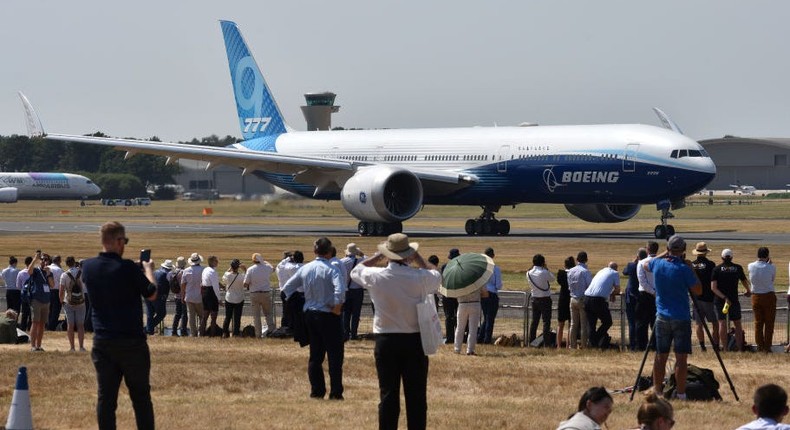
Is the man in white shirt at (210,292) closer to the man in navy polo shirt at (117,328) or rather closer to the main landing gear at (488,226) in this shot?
the man in navy polo shirt at (117,328)

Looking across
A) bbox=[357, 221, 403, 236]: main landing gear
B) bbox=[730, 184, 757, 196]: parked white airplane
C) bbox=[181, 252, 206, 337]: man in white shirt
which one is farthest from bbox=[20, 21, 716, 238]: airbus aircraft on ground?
bbox=[730, 184, 757, 196]: parked white airplane

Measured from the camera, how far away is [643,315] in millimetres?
20219

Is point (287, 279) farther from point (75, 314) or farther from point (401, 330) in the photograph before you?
point (401, 330)

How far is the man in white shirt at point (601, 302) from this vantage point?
21.2 m

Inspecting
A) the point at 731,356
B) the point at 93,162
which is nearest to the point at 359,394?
the point at 731,356

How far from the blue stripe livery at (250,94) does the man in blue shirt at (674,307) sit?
47907 mm

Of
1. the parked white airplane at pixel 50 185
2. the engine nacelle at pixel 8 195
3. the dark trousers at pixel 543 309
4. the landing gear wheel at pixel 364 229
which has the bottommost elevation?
the dark trousers at pixel 543 309

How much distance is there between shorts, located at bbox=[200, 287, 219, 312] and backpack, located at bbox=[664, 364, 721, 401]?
1076 cm

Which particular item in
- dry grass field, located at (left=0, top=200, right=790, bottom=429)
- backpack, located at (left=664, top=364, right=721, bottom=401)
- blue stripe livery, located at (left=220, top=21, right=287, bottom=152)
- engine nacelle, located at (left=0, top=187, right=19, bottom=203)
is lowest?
dry grass field, located at (left=0, top=200, right=790, bottom=429)

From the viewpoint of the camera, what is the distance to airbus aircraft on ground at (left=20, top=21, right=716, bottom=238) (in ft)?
156

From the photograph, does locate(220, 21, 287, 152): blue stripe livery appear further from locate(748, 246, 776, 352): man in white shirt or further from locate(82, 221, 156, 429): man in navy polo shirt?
locate(82, 221, 156, 429): man in navy polo shirt

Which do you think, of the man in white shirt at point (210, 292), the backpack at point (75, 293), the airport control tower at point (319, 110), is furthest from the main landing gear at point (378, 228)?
the airport control tower at point (319, 110)

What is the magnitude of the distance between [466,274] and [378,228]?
32694 mm

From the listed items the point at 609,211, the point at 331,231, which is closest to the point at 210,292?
the point at 609,211
